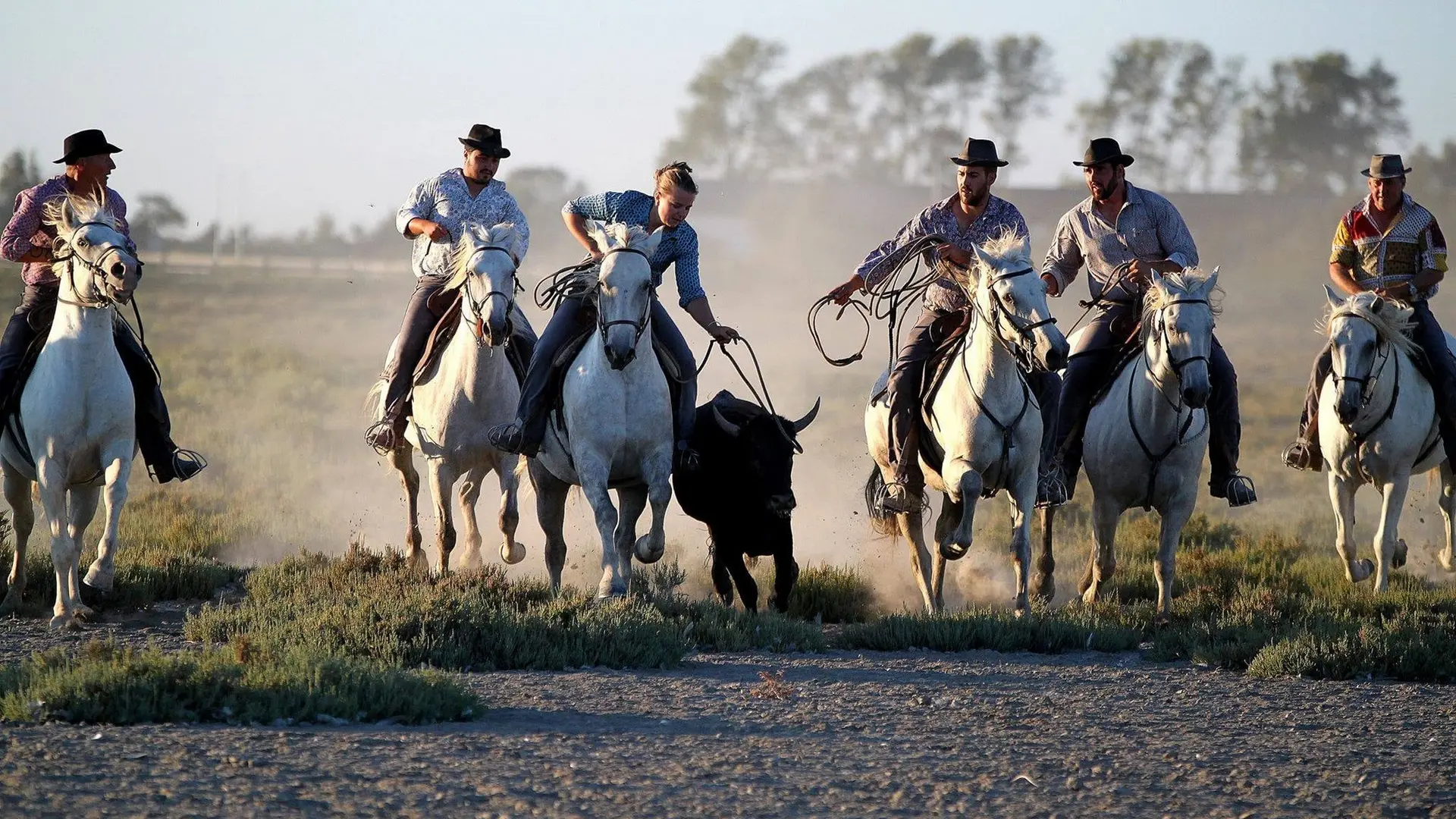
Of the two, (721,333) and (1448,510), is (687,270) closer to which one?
(721,333)

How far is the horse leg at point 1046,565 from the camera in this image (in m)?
11.4

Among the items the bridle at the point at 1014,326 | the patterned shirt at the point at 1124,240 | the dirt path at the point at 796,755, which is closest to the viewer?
the dirt path at the point at 796,755

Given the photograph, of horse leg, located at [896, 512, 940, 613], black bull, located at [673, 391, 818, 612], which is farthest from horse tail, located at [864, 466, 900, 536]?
black bull, located at [673, 391, 818, 612]

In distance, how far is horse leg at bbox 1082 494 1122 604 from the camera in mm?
11117

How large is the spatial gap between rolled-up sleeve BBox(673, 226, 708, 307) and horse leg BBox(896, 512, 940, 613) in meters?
2.05

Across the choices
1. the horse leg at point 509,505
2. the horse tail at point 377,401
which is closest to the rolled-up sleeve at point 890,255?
the horse leg at point 509,505

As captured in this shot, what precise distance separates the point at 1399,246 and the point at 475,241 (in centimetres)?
664


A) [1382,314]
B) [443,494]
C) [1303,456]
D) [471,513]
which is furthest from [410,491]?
[1382,314]

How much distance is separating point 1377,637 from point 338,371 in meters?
28.4

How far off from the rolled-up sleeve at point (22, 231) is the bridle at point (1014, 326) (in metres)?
5.72

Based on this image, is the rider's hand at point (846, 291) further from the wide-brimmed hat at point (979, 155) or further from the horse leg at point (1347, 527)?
the horse leg at point (1347, 527)

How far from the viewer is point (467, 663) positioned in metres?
8.40

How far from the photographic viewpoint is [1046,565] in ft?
37.7

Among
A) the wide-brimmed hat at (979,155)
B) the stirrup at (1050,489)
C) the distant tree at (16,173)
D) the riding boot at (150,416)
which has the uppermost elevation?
the distant tree at (16,173)
